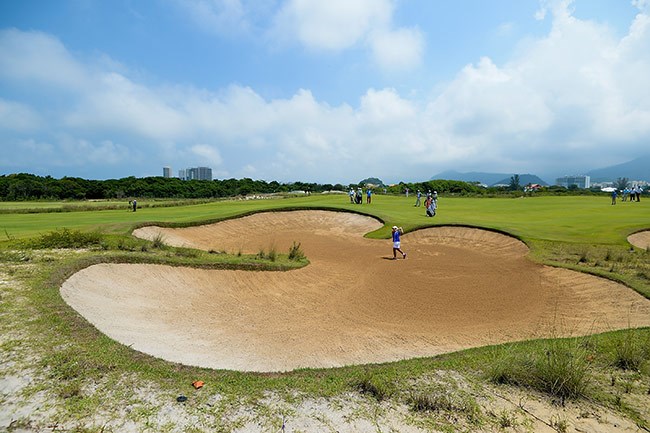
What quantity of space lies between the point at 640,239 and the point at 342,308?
19.2m

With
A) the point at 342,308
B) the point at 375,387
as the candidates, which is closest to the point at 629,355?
the point at 375,387

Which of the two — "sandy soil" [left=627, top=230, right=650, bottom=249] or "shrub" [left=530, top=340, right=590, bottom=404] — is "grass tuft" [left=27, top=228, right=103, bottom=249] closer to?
"shrub" [left=530, top=340, right=590, bottom=404]

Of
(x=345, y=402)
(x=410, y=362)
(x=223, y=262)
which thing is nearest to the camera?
(x=345, y=402)

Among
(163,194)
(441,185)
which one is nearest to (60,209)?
(163,194)

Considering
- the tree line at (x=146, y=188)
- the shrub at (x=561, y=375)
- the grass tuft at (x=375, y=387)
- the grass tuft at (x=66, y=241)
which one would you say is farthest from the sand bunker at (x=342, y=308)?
the tree line at (x=146, y=188)

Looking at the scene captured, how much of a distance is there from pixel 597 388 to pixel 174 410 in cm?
661

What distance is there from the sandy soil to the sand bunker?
7092mm

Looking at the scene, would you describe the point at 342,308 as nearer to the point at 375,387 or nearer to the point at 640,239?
the point at 375,387

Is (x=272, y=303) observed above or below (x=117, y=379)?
below

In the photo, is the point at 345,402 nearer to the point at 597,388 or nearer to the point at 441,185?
the point at 597,388

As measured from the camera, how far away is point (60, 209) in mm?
39250

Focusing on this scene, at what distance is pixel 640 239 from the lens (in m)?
20.0

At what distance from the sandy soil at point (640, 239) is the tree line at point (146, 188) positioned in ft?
162

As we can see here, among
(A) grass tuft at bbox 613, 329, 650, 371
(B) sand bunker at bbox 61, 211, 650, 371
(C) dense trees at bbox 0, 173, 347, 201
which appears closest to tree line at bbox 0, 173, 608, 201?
(C) dense trees at bbox 0, 173, 347, 201
